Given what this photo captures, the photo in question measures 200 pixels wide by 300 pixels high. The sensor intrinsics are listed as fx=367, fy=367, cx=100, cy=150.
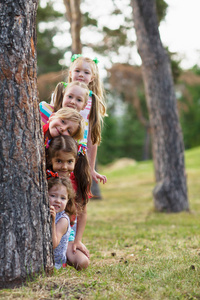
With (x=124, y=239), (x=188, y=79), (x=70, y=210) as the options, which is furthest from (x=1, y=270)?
(x=188, y=79)

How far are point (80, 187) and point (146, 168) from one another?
743 inches

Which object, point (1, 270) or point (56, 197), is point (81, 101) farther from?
point (1, 270)

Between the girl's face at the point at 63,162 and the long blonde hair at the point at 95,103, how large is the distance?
633 millimetres

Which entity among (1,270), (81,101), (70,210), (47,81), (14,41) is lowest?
(1,270)

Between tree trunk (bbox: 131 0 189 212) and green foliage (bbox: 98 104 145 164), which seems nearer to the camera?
tree trunk (bbox: 131 0 189 212)

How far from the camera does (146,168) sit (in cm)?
2222

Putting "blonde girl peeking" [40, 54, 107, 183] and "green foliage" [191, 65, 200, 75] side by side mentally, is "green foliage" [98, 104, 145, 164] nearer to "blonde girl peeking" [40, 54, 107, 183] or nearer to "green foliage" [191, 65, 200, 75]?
"green foliage" [191, 65, 200, 75]

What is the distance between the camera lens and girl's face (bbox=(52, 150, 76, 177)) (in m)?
3.23

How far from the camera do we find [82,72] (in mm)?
3990

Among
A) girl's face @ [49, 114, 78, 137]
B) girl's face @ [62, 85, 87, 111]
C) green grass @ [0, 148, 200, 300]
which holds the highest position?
girl's face @ [62, 85, 87, 111]

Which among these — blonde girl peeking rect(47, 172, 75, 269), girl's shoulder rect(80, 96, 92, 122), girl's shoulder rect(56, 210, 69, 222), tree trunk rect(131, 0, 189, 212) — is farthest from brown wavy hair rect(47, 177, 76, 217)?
tree trunk rect(131, 0, 189, 212)

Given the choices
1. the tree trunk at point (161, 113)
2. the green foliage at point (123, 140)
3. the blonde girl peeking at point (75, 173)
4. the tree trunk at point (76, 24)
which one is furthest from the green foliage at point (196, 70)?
the blonde girl peeking at point (75, 173)

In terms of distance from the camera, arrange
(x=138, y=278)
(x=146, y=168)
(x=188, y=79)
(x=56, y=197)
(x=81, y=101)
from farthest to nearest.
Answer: (x=146, y=168) < (x=188, y=79) < (x=81, y=101) < (x=56, y=197) < (x=138, y=278)

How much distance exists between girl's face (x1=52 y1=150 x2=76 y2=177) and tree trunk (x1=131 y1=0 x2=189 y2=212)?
4911mm
